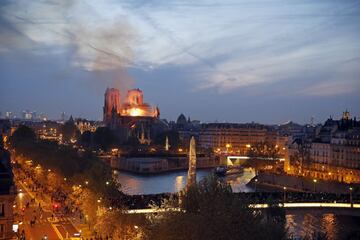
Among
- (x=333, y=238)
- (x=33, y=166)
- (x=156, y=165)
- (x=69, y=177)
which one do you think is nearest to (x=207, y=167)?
(x=156, y=165)

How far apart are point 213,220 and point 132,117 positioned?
10469 centimetres

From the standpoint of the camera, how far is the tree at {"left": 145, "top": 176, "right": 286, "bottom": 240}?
44.2 feet

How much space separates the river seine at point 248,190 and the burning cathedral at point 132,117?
1429 inches

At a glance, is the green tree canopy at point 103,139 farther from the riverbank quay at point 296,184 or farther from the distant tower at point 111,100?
the riverbank quay at point 296,184

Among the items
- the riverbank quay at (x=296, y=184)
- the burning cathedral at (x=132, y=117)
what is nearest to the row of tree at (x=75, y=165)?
the riverbank quay at (x=296, y=184)

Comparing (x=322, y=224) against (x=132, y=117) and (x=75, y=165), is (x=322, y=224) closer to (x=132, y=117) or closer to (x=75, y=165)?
(x=75, y=165)

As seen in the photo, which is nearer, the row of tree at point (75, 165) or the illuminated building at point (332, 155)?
the row of tree at point (75, 165)

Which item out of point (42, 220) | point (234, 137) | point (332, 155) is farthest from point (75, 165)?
point (234, 137)

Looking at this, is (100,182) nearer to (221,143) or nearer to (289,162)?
(289,162)

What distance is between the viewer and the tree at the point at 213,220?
13477mm

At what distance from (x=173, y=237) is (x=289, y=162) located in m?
47.1

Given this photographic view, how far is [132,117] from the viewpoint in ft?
387

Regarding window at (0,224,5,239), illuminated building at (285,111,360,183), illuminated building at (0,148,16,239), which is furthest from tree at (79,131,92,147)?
window at (0,224,5,239)

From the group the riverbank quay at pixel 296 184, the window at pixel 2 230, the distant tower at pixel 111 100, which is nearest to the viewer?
the window at pixel 2 230
